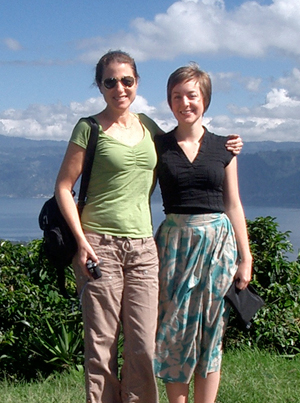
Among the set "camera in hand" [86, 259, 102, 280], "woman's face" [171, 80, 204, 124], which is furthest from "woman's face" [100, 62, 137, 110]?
"camera in hand" [86, 259, 102, 280]

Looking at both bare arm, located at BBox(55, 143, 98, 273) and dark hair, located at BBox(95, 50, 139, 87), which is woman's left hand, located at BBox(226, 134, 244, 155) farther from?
bare arm, located at BBox(55, 143, 98, 273)

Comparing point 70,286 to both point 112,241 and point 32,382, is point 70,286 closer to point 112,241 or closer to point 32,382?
point 32,382

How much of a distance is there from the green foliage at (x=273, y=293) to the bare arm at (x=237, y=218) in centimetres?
184

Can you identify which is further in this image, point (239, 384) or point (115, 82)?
point (239, 384)

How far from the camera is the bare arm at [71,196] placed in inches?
128

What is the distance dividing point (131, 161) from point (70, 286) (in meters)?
2.36

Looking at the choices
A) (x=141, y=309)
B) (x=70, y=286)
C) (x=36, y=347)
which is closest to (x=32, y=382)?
(x=36, y=347)

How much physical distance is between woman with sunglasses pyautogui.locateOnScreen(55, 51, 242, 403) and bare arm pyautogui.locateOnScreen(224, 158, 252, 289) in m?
0.48

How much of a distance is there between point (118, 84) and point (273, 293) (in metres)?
2.91

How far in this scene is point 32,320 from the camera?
523 centimetres

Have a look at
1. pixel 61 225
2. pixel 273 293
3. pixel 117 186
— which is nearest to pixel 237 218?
pixel 117 186

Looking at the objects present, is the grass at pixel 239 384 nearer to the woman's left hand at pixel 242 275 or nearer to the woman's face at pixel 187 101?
the woman's left hand at pixel 242 275

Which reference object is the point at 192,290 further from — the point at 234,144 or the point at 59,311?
the point at 59,311

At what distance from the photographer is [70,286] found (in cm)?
534
